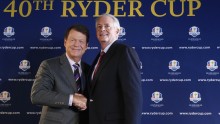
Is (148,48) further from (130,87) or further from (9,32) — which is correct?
(9,32)

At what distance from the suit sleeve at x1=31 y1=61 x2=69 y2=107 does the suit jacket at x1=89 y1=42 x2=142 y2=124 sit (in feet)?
0.79

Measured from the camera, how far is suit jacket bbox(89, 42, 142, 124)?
2.19m

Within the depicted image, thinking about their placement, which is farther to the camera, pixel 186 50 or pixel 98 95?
Answer: pixel 186 50

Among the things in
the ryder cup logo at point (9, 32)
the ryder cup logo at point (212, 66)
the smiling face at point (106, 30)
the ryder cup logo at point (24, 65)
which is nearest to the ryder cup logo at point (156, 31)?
the ryder cup logo at point (212, 66)

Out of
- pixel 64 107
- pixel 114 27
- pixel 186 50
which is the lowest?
pixel 64 107

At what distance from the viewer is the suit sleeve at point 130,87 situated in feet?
7.11

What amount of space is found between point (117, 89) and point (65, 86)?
496mm

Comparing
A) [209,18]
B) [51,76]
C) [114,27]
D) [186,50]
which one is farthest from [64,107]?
[209,18]

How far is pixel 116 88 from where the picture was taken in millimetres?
2293

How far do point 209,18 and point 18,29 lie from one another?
2.17 metres

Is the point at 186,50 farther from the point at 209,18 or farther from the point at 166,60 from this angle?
the point at 209,18

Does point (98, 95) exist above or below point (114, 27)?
below

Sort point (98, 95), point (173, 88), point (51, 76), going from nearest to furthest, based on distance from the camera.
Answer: point (98, 95), point (51, 76), point (173, 88)

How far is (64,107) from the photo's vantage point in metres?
2.44
